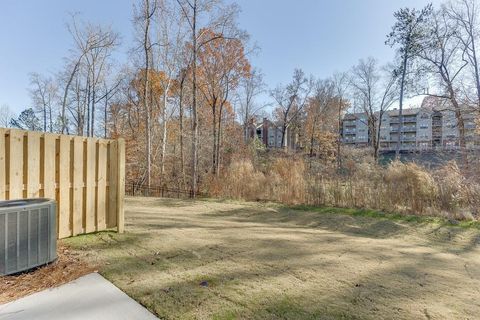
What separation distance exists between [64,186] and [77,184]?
0.19 m

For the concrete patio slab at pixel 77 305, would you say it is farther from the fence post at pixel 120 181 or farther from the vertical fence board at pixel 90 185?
the fence post at pixel 120 181

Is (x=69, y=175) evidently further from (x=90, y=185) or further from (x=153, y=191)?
(x=153, y=191)

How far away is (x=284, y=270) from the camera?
331 cm

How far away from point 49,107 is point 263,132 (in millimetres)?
43010

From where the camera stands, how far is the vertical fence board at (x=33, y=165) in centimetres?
367

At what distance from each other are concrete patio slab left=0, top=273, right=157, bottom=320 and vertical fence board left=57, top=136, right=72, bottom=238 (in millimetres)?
1602

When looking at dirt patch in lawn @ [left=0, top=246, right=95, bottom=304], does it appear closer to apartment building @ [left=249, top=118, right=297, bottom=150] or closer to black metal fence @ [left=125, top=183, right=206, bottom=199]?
black metal fence @ [left=125, top=183, right=206, bottom=199]

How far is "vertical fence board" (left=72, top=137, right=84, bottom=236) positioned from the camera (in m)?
4.16

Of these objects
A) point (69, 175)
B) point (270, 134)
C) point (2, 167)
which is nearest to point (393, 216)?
point (69, 175)

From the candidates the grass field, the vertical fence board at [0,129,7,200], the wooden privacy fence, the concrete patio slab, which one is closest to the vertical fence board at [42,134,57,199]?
the wooden privacy fence

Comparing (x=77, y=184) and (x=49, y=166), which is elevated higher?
(x=49, y=166)

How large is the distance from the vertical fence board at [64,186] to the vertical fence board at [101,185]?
477 millimetres

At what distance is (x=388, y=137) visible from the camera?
65.6 metres

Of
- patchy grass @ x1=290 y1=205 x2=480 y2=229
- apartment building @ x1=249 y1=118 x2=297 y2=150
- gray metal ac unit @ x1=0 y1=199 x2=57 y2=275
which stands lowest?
patchy grass @ x1=290 y1=205 x2=480 y2=229
